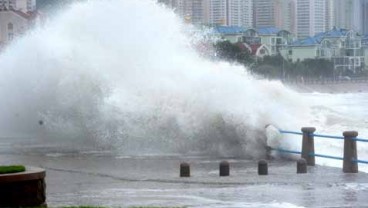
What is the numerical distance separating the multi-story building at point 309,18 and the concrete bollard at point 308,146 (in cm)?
16361

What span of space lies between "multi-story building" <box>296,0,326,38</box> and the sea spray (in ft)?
499

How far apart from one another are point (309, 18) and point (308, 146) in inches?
6608

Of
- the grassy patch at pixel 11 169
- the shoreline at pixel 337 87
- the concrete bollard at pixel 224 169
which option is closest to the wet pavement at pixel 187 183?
the concrete bollard at pixel 224 169

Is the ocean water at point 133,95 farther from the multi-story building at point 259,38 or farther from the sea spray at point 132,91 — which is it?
the multi-story building at point 259,38

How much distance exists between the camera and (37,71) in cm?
2911

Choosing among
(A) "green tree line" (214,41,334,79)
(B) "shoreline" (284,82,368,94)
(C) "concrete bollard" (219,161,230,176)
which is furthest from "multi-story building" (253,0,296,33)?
(C) "concrete bollard" (219,161,230,176)

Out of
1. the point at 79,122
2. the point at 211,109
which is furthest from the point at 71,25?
the point at 211,109

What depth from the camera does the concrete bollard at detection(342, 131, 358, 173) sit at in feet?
55.3

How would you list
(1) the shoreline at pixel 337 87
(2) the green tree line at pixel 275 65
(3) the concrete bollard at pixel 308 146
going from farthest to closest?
(1) the shoreline at pixel 337 87 → (2) the green tree line at pixel 275 65 → (3) the concrete bollard at pixel 308 146

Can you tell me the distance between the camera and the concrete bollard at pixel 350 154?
16844 millimetres

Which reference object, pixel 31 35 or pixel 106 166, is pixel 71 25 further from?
pixel 106 166

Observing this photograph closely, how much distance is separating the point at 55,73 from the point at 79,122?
103 inches

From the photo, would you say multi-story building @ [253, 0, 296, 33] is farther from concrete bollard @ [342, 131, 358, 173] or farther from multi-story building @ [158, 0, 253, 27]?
concrete bollard @ [342, 131, 358, 173]

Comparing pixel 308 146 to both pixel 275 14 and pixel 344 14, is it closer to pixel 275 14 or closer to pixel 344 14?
pixel 275 14
